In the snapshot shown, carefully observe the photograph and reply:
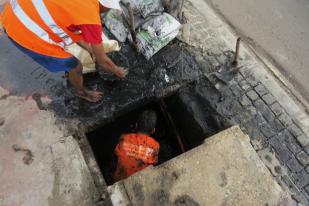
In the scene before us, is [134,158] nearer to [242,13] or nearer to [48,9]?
[48,9]

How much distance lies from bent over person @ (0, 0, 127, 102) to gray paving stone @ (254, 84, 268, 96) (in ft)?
5.61

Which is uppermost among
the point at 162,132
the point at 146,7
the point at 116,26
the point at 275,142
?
the point at 146,7

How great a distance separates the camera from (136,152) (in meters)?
3.17

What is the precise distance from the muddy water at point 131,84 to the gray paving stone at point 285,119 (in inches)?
39.4

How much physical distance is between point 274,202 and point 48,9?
233cm

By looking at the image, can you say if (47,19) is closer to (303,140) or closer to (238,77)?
(238,77)

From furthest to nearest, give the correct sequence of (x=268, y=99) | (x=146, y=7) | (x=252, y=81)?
(x=146, y=7) → (x=252, y=81) → (x=268, y=99)

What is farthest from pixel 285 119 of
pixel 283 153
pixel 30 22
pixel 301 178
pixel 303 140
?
pixel 30 22

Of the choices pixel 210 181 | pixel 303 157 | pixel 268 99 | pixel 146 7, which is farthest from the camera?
pixel 146 7

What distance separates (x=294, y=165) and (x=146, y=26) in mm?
2174

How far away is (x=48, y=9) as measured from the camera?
97.2 inches

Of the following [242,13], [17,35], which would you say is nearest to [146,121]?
[17,35]

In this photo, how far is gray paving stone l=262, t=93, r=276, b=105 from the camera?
140 inches

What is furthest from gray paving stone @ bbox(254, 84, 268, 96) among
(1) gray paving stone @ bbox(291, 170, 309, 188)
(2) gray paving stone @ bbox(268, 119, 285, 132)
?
(1) gray paving stone @ bbox(291, 170, 309, 188)
